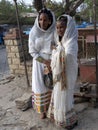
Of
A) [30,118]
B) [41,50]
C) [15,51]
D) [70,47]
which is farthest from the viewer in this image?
[15,51]

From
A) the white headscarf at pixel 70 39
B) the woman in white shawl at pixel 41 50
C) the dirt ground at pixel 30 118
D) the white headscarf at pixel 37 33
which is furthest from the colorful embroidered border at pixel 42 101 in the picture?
the white headscarf at pixel 70 39

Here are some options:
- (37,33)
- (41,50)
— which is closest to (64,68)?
(41,50)

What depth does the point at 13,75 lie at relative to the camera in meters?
6.81

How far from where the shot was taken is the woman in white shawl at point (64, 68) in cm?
337

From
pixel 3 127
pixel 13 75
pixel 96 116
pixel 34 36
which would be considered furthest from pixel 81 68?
pixel 13 75

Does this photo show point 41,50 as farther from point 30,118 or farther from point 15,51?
point 15,51

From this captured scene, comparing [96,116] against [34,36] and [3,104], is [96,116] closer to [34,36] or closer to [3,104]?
[34,36]

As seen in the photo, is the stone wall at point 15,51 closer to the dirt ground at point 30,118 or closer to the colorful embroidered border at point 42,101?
the dirt ground at point 30,118

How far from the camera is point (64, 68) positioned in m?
3.44

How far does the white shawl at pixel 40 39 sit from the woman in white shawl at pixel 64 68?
0.42 ft

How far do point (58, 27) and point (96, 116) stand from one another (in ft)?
5.09

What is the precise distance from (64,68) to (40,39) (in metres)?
0.59

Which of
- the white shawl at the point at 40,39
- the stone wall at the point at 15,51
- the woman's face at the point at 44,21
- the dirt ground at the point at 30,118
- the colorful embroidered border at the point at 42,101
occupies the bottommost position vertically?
the dirt ground at the point at 30,118

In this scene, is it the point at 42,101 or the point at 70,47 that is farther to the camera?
the point at 42,101
